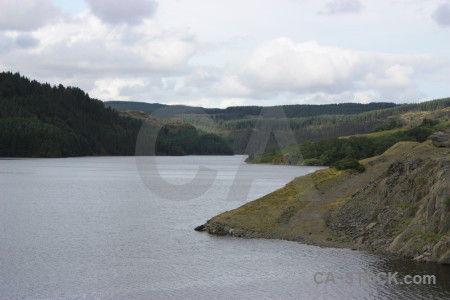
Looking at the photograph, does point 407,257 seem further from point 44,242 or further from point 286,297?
point 44,242

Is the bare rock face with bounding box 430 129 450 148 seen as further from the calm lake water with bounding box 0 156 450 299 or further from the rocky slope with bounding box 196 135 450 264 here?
the calm lake water with bounding box 0 156 450 299

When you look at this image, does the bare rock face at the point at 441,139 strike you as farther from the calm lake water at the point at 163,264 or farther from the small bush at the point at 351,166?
the calm lake water at the point at 163,264

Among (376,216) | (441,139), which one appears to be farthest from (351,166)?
(376,216)

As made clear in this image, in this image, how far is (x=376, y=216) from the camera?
55.2 meters

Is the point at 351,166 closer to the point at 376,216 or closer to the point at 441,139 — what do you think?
the point at 441,139

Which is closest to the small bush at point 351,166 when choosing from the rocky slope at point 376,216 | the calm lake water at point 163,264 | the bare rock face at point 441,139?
the rocky slope at point 376,216

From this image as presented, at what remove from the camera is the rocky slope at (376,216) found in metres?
46.4

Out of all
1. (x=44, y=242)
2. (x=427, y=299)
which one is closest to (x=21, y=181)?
(x=44, y=242)

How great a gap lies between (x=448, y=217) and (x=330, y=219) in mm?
16834

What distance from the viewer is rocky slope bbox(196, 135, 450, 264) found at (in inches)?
1828

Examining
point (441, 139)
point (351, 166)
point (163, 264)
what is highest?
point (441, 139)

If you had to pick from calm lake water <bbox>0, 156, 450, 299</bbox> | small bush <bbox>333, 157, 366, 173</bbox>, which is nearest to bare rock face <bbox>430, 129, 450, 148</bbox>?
small bush <bbox>333, 157, 366, 173</bbox>

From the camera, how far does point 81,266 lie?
44.4 meters

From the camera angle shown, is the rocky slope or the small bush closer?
the rocky slope
